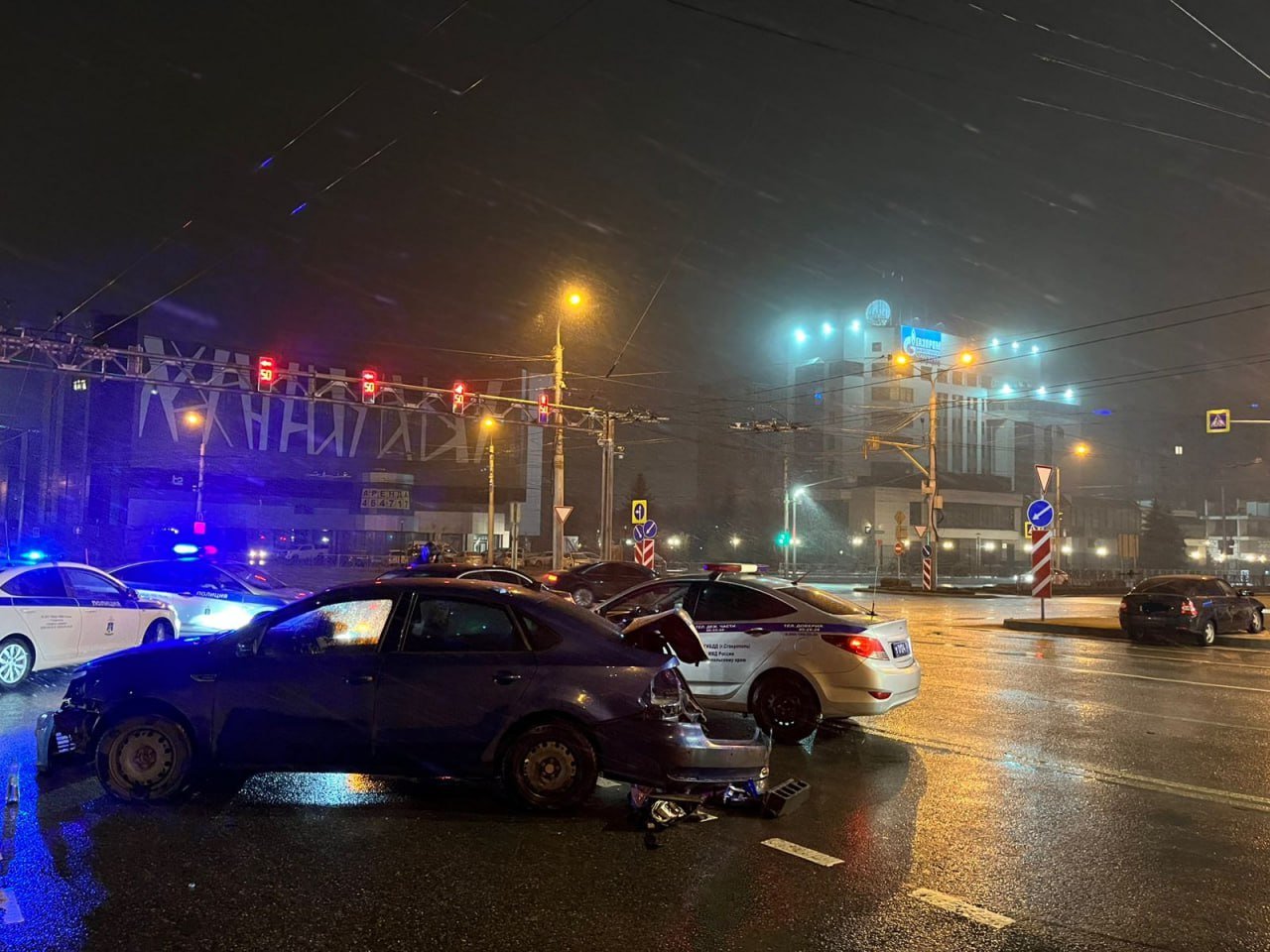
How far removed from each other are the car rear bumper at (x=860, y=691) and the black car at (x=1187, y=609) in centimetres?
1410

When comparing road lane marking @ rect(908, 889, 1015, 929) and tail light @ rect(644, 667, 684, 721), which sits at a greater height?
tail light @ rect(644, 667, 684, 721)

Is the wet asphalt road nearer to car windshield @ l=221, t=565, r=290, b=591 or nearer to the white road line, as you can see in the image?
the white road line

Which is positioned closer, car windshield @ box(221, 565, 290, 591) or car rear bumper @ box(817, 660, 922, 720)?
car rear bumper @ box(817, 660, 922, 720)

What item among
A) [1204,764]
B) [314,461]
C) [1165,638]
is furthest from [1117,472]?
[1204,764]

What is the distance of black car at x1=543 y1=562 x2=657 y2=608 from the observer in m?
24.8

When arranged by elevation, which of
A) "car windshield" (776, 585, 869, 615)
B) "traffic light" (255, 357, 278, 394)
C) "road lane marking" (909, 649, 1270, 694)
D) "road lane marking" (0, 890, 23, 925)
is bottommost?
"road lane marking" (909, 649, 1270, 694)

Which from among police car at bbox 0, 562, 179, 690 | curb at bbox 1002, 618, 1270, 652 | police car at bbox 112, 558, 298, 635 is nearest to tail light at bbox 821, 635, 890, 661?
police car at bbox 0, 562, 179, 690

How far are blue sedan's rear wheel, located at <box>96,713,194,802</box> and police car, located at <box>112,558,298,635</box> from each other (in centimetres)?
1010

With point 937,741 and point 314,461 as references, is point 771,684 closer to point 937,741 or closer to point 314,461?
point 937,741

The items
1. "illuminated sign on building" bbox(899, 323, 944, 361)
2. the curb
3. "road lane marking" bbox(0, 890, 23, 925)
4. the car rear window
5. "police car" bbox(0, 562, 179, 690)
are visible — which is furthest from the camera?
"illuminated sign on building" bbox(899, 323, 944, 361)

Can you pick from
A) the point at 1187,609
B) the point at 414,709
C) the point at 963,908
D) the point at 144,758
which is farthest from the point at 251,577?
the point at 1187,609

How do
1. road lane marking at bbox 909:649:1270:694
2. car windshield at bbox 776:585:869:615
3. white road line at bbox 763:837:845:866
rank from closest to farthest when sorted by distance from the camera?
white road line at bbox 763:837:845:866 → car windshield at bbox 776:585:869:615 → road lane marking at bbox 909:649:1270:694

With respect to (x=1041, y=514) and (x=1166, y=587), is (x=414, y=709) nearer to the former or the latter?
(x=1166, y=587)

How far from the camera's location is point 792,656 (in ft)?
28.0
